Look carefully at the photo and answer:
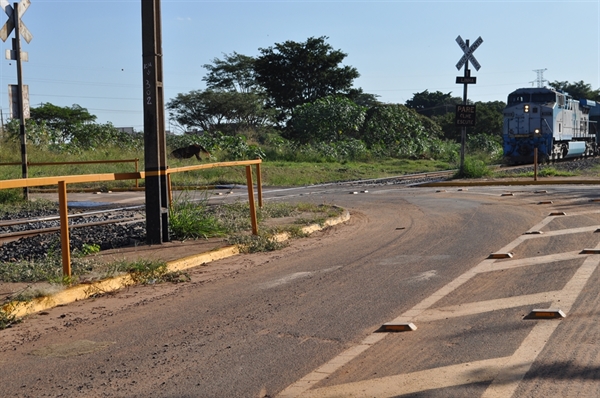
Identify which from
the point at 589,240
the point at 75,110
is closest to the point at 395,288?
the point at 589,240

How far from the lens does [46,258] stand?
28.5 feet

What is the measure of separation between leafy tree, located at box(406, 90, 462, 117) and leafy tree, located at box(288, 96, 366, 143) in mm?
55029

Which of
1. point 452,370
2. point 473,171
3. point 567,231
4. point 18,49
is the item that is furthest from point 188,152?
point 452,370

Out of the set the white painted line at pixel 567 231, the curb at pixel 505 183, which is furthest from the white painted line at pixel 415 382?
the curb at pixel 505 183

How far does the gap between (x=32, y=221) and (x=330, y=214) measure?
5542 mm

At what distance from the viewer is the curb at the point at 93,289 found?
6.69 metres

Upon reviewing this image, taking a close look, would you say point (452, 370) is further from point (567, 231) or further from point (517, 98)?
point (517, 98)

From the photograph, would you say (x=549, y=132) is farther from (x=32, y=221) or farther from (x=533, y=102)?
(x=32, y=221)

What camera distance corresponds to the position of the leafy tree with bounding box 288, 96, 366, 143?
4959cm

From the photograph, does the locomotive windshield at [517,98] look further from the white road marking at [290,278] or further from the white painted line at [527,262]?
the white road marking at [290,278]

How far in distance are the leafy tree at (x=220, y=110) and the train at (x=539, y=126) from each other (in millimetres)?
27572

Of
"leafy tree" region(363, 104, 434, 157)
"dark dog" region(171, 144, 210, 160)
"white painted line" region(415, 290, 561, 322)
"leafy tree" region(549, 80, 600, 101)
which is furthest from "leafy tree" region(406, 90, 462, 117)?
"white painted line" region(415, 290, 561, 322)

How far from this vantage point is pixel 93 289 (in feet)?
25.0

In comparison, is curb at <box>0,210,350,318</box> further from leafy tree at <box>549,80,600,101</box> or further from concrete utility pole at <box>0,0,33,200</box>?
leafy tree at <box>549,80,600,101</box>
